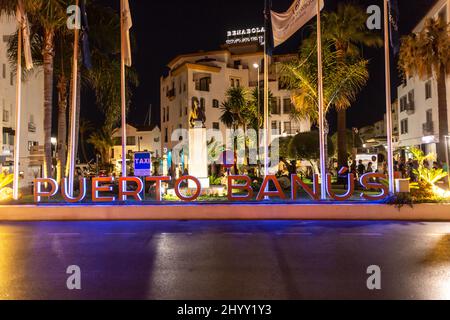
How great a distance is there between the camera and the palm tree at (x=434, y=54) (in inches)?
984

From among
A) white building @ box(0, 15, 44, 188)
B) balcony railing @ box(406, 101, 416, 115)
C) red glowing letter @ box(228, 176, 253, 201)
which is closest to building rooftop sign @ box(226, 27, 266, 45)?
balcony railing @ box(406, 101, 416, 115)

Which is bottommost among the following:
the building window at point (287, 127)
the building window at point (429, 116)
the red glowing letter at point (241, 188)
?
the red glowing letter at point (241, 188)

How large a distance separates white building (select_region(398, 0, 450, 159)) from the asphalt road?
27233 mm

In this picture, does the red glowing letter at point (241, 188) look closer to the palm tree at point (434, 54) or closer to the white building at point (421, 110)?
the palm tree at point (434, 54)

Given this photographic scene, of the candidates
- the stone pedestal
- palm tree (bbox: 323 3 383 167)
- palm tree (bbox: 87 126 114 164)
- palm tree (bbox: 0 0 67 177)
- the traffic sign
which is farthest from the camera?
palm tree (bbox: 87 126 114 164)

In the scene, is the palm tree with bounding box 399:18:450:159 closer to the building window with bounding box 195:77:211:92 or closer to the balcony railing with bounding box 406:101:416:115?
the balcony railing with bounding box 406:101:416:115

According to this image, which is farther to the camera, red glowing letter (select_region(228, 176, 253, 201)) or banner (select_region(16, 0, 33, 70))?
banner (select_region(16, 0, 33, 70))

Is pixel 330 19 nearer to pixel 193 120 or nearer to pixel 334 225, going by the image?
pixel 193 120

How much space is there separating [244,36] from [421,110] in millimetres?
28183

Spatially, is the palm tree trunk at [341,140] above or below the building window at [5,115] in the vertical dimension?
below

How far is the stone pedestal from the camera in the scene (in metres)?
19.5

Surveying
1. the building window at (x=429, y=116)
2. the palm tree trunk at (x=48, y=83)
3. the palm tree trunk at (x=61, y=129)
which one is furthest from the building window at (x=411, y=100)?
the palm tree trunk at (x=48, y=83)

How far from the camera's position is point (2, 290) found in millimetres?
6438

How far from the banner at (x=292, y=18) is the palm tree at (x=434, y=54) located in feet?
42.0
